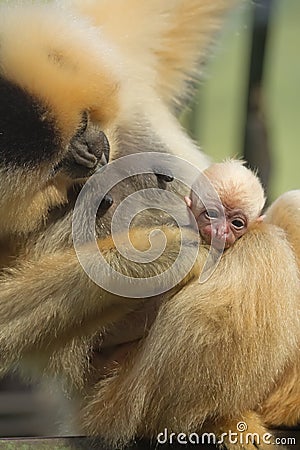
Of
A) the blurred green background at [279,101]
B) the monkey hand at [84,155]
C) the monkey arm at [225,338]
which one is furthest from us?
the blurred green background at [279,101]

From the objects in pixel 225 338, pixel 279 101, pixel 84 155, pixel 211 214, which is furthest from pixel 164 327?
pixel 279 101

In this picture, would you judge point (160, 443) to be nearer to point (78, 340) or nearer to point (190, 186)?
point (78, 340)

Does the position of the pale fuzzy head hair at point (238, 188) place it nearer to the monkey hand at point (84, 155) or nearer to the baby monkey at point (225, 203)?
the baby monkey at point (225, 203)

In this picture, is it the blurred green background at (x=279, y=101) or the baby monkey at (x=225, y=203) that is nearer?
the baby monkey at (x=225, y=203)

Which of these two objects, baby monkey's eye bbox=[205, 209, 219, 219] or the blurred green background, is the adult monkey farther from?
the blurred green background

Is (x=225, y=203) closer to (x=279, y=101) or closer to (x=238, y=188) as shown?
(x=238, y=188)

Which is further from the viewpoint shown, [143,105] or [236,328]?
[143,105]

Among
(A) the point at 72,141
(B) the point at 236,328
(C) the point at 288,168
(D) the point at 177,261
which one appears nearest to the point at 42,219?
(A) the point at 72,141

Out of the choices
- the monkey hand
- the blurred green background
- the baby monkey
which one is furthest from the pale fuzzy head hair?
the blurred green background

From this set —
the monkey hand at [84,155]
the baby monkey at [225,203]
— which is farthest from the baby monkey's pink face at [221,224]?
the monkey hand at [84,155]
